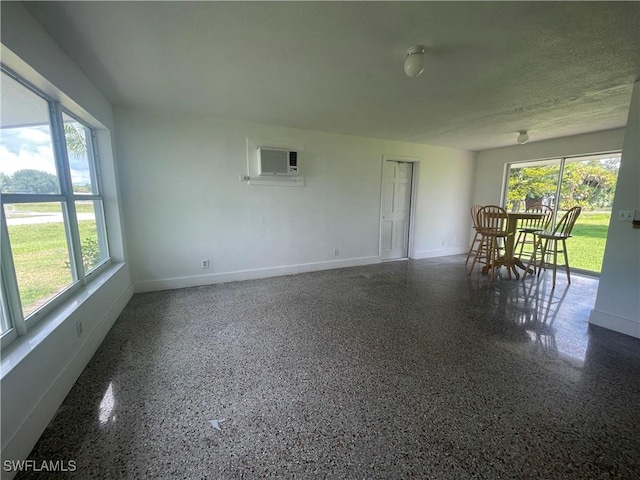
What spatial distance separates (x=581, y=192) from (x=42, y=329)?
6779 mm

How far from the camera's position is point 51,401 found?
143cm

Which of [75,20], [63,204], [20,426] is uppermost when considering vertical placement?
[75,20]

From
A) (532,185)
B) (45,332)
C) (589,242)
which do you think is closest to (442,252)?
(532,185)

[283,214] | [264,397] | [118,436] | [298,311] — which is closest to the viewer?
[118,436]

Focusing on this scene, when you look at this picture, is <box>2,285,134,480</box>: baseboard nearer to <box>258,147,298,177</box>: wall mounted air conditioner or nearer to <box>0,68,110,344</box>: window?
<box>0,68,110,344</box>: window

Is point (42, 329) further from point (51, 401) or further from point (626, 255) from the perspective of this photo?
point (626, 255)

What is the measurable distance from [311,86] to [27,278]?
2.50m

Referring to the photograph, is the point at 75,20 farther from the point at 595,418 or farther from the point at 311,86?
the point at 595,418

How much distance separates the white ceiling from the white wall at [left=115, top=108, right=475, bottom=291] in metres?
0.45

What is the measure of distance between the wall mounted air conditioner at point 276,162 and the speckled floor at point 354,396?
6.43 feet

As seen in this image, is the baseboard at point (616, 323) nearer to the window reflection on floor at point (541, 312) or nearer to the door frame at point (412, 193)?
the window reflection on floor at point (541, 312)

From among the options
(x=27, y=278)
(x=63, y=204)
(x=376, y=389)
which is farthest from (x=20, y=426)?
(x=376, y=389)

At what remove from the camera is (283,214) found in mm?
3988

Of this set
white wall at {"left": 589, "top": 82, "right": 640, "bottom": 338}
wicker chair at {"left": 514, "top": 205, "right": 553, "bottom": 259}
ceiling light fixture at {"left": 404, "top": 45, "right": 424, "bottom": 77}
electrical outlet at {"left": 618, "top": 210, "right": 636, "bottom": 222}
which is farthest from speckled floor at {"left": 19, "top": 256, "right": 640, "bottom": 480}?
ceiling light fixture at {"left": 404, "top": 45, "right": 424, "bottom": 77}
